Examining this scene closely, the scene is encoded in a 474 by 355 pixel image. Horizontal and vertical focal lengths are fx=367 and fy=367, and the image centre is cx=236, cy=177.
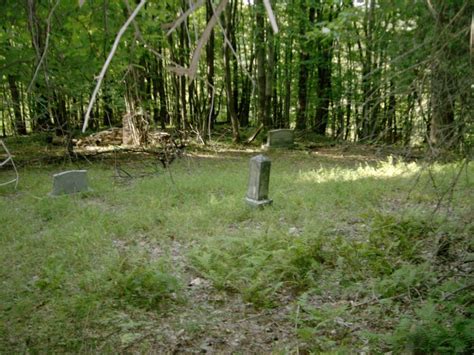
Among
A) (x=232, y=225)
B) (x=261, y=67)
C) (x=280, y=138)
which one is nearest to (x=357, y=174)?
(x=232, y=225)

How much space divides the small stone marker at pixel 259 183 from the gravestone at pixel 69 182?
3.94 meters

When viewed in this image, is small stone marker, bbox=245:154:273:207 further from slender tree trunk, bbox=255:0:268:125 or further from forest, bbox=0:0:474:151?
slender tree trunk, bbox=255:0:268:125

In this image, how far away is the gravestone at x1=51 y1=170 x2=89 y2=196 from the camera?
8.24m

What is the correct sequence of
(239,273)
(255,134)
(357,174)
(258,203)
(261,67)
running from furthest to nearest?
(255,134) → (261,67) → (357,174) → (258,203) → (239,273)

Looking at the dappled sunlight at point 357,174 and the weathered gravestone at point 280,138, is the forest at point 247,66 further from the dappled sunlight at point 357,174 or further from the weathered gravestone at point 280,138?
the weathered gravestone at point 280,138

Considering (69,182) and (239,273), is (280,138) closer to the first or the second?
(69,182)

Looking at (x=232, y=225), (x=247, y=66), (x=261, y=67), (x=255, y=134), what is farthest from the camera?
(x=247, y=66)

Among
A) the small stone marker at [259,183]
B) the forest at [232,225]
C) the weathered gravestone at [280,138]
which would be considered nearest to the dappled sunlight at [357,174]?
the forest at [232,225]

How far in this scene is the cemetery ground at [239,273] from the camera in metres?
3.31

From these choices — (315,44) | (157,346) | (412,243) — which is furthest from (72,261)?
(315,44)

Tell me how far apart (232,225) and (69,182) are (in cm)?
426

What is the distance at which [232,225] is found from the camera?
6.47m

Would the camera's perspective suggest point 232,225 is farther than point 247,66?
No

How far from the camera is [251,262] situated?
14.9ft
